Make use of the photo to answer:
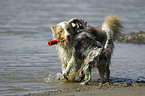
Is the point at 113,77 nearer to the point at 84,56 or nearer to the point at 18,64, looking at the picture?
the point at 84,56

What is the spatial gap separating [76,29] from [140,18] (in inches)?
517

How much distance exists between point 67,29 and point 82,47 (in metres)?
0.60

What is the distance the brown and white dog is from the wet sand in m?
0.48

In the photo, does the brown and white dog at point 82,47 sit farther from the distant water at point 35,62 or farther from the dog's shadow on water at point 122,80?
the distant water at point 35,62

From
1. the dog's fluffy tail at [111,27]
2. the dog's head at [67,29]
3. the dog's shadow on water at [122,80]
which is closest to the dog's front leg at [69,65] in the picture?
the dog's head at [67,29]

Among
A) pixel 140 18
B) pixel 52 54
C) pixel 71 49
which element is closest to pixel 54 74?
pixel 71 49

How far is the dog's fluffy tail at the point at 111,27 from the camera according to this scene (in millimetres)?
8008

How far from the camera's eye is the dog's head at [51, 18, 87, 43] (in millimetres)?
7297

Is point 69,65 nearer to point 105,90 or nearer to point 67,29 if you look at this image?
point 67,29

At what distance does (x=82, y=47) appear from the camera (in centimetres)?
760

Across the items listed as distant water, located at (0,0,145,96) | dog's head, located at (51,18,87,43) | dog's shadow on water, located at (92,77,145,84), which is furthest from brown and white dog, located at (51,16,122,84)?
distant water, located at (0,0,145,96)

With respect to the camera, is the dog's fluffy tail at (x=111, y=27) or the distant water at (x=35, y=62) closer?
the distant water at (x=35, y=62)

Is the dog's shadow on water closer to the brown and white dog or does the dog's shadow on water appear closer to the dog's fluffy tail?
the brown and white dog

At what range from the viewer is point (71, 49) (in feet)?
24.8
